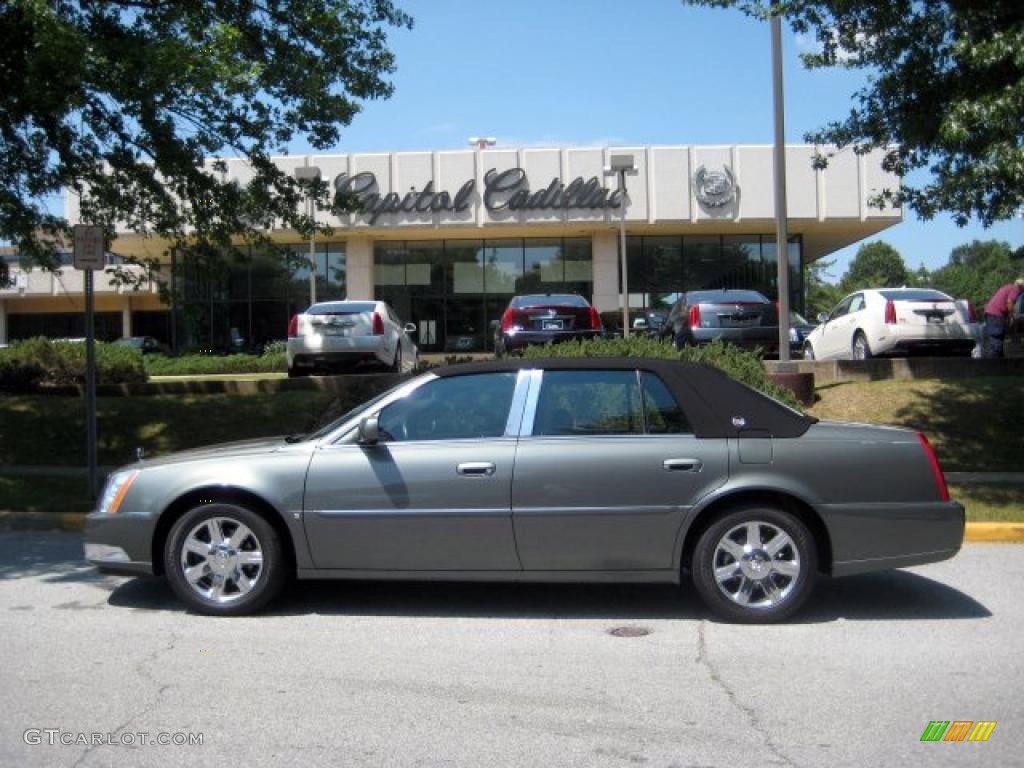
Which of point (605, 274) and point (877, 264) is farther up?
point (877, 264)

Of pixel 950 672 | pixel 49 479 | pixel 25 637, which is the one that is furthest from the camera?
pixel 49 479

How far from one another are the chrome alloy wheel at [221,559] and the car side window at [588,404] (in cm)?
198

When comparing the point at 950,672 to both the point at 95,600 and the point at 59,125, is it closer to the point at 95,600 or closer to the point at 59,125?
the point at 95,600

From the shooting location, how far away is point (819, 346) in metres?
17.7

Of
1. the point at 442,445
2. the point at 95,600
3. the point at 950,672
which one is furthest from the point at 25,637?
the point at 950,672

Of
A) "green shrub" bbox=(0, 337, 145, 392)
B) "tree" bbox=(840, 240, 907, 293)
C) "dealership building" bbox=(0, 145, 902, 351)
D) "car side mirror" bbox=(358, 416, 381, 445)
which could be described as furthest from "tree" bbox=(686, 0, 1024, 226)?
"tree" bbox=(840, 240, 907, 293)

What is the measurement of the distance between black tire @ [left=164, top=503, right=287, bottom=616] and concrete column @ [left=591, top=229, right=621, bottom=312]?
29278 mm

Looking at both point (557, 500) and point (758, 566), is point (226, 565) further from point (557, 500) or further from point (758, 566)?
point (758, 566)

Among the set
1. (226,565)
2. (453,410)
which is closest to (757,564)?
(453,410)

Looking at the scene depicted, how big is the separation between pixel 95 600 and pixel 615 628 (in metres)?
3.62

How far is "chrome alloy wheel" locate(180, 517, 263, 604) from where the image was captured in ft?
20.0

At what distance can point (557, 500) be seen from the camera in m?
5.90

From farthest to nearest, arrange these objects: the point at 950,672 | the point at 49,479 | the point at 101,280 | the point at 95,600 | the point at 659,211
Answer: the point at 101,280 < the point at 659,211 < the point at 49,479 < the point at 95,600 < the point at 950,672

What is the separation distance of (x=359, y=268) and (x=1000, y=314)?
23.5 meters
